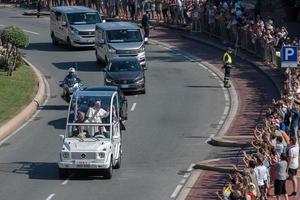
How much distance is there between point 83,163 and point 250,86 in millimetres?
16498

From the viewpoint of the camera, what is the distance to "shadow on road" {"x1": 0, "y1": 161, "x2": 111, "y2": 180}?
28.6 m

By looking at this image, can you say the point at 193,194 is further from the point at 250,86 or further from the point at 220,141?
the point at 250,86

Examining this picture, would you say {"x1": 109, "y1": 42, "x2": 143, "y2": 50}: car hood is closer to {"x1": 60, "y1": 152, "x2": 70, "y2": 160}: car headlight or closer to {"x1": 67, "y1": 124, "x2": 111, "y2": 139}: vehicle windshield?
{"x1": 67, "y1": 124, "x2": 111, "y2": 139}: vehicle windshield

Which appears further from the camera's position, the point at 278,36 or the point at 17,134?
the point at 278,36

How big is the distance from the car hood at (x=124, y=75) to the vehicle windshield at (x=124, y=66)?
0.36 m

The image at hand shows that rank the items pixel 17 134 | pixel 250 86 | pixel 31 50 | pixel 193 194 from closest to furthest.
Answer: pixel 193 194 < pixel 17 134 < pixel 250 86 < pixel 31 50

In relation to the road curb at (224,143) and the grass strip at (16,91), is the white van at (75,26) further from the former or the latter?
the road curb at (224,143)

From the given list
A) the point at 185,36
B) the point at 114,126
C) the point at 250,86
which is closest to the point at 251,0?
the point at 185,36

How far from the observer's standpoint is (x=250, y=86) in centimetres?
4281

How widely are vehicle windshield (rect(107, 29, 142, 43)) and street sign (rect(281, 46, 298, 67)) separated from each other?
56.0 feet

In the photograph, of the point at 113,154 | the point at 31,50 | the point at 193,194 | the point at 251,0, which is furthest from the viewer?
the point at 251,0

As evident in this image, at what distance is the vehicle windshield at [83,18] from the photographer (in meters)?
53.8

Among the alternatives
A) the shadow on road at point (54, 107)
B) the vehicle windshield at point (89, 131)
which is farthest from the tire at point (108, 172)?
the shadow on road at point (54, 107)

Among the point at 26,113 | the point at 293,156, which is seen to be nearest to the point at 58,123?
the point at 26,113
